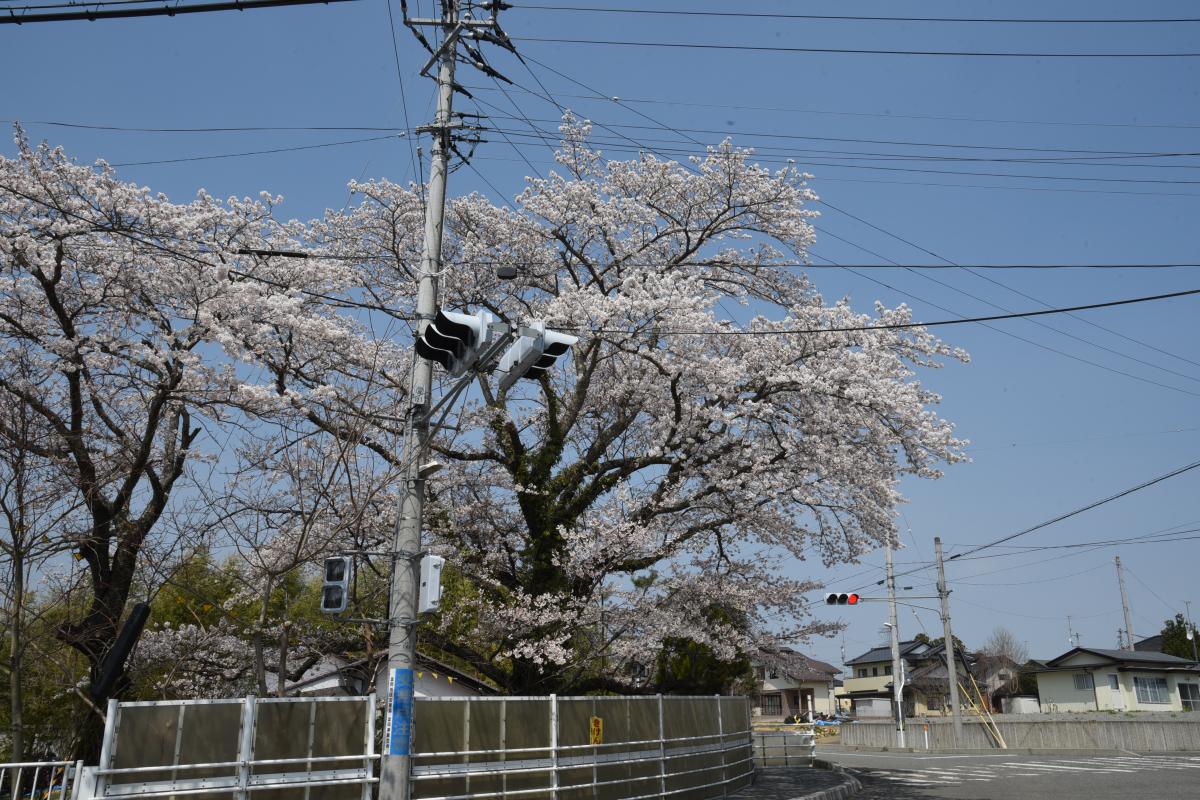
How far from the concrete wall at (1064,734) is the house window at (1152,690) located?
7.31 meters

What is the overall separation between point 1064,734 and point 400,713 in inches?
1311

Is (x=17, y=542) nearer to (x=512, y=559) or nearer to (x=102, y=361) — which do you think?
(x=102, y=361)

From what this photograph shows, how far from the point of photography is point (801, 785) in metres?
18.5

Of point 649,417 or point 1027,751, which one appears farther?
point 1027,751

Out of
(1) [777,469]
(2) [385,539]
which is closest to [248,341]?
(2) [385,539]

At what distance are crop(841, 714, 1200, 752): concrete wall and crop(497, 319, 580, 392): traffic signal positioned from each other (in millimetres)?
32841

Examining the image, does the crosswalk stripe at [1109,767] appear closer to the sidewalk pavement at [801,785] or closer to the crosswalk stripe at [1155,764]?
the crosswalk stripe at [1155,764]

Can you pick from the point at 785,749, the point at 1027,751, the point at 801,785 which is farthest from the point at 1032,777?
the point at 1027,751

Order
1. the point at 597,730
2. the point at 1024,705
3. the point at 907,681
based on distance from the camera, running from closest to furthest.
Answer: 1. the point at 597,730
2. the point at 1024,705
3. the point at 907,681

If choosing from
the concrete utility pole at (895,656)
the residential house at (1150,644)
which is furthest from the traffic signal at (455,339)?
the residential house at (1150,644)

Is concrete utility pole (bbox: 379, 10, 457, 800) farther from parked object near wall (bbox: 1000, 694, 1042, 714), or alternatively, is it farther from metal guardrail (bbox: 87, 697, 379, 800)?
parked object near wall (bbox: 1000, 694, 1042, 714)

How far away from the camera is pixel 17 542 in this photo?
1162 centimetres

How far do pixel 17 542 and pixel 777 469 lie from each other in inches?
517

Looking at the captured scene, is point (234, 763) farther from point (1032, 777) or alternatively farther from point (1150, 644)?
point (1150, 644)
